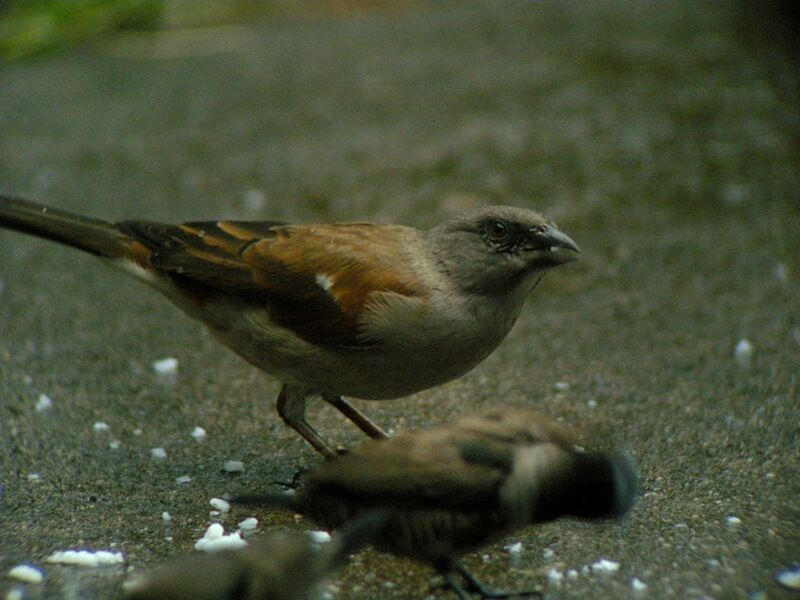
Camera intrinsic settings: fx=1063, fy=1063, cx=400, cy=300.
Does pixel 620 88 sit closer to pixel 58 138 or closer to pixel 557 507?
pixel 58 138

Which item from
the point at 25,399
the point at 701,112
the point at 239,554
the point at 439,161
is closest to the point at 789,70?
the point at 701,112

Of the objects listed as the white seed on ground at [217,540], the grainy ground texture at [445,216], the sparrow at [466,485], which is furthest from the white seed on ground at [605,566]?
the white seed on ground at [217,540]

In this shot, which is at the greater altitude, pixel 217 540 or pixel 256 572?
pixel 256 572

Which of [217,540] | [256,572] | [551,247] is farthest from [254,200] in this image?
[256,572]

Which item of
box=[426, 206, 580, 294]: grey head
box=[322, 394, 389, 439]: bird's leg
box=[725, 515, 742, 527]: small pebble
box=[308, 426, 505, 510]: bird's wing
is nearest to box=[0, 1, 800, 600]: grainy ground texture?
box=[725, 515, 742, 527]: small pebble

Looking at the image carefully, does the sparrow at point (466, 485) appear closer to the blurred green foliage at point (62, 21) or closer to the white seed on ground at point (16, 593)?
the white seed on ground at point (16, 593)

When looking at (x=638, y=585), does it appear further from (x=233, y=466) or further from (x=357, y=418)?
(x=233, y=466)
